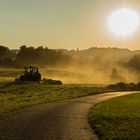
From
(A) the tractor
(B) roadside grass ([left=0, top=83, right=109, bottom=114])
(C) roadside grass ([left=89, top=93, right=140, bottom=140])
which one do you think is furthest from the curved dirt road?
(A) the tractor

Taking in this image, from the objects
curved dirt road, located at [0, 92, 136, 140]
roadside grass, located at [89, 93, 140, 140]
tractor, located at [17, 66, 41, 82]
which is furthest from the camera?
tractor, located at [17, 66, 41, 82]

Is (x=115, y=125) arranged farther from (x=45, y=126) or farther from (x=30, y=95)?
(x=30, y=95)

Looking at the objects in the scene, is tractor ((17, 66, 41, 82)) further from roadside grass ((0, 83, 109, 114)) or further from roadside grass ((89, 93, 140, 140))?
roadside grass ((89, 93, 140, 140))

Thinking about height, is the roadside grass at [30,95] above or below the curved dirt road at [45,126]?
below

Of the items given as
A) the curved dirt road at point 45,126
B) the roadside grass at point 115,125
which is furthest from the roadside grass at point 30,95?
the roadside grass at point 115,125

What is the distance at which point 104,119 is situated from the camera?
27.8m

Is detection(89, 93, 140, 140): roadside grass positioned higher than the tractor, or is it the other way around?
detection(89, 93, 140, 140): roadside grass

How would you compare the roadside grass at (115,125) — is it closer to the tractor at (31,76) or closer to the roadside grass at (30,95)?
the roadside grass at (30,95)

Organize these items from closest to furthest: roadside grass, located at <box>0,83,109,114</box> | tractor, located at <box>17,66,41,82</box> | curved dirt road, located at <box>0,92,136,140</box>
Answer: curved dirt road, located at <box>0,92,136,140</box>, roadside grass, located at <box>0,83,109,114</box>, tractor, located at <box>17,66,41,82</box>

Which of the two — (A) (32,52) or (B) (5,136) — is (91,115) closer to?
(B) (5,136)

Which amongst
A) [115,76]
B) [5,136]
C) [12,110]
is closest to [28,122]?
→ [5,136]

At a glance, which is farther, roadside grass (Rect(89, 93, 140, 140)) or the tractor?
the tractor

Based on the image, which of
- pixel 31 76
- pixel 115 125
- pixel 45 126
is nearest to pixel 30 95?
pixel 115 125

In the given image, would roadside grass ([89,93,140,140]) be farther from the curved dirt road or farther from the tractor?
the tractor
